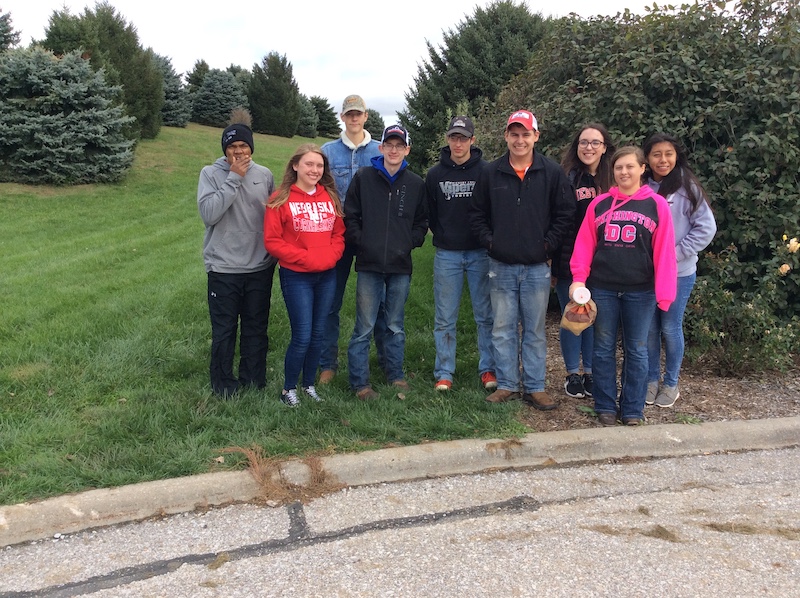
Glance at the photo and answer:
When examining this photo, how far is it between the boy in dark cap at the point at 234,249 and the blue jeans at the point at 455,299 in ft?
4.03

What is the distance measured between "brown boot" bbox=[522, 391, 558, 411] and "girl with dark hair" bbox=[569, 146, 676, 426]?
1.25ft

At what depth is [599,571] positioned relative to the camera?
280 centimetres

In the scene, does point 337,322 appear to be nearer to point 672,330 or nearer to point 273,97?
point 672,330

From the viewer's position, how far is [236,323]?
4.50m

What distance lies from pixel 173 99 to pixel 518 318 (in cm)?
2806

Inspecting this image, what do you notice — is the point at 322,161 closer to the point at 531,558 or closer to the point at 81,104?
the point at 531,558

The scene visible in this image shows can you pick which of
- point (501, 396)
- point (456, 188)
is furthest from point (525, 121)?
point (501, 396)

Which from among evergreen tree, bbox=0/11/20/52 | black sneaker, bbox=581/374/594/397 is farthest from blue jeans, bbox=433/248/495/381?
evergreen tree, bbox=0/11/20/52

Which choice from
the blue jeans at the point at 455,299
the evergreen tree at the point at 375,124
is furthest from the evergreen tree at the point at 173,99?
the blue jeans at the point at 455,299

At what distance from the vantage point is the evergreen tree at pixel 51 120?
14719 mm

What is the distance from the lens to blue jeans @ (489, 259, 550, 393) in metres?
4.36

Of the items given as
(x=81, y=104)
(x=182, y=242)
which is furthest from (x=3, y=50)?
(x=182, y=242)

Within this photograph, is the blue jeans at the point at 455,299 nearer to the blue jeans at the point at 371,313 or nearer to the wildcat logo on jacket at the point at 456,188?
the blue jeans at the point at 371,313

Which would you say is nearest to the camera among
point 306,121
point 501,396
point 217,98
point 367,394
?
point 501,396
